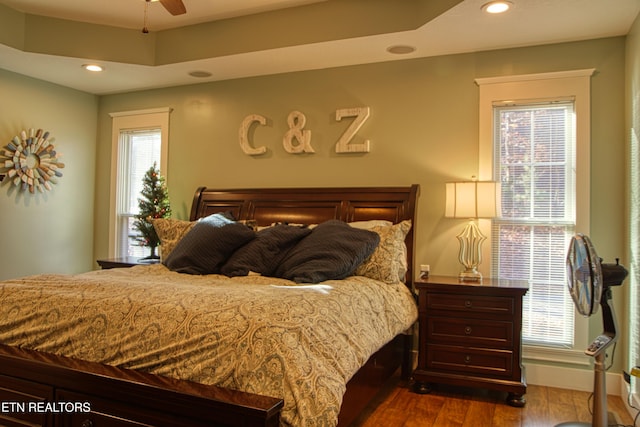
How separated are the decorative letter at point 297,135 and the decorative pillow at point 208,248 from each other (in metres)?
1.15

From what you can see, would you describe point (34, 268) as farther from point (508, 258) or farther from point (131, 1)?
point (508, 258)

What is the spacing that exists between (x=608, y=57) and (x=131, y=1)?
138 inches

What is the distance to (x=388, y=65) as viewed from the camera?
4008 mm

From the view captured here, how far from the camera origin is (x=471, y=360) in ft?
10.4

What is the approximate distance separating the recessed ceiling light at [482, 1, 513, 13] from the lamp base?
5.68ft

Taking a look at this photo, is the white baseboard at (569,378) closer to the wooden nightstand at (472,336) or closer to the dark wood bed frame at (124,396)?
the wooden nightstand at (472,336)

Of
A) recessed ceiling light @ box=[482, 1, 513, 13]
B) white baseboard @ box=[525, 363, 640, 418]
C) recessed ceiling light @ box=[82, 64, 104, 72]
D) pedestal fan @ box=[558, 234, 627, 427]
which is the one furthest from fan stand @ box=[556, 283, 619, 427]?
recessed ceiling light @ box=[82, 64, 104, 72]

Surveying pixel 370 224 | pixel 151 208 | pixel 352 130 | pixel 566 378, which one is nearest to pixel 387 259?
pixel 370 224

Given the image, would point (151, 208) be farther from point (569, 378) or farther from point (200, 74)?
point (569, 378)

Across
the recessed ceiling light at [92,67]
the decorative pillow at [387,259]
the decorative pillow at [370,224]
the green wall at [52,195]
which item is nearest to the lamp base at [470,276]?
the decorative pillow at [387,259]

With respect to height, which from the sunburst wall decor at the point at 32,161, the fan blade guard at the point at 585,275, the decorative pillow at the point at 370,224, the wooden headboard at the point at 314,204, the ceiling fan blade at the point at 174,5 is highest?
the ceiling fan blade at the point at 174,5

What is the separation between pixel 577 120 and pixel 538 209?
680 millimetres

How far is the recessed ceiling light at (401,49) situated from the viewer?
367 centimetres

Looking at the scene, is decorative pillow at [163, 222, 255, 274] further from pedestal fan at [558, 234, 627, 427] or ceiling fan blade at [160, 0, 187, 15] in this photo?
pedestal fan at [558, 234, 627, 427]
